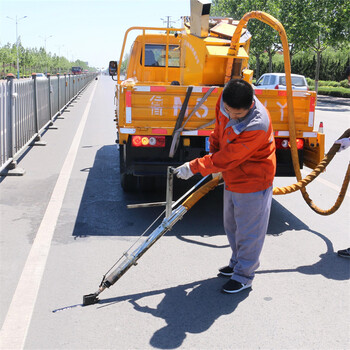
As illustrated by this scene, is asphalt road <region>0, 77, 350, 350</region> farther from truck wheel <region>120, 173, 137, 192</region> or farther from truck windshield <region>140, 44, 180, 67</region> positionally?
truck windshield <region>140, 44, 180, 67</region>

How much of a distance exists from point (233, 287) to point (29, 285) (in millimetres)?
1663

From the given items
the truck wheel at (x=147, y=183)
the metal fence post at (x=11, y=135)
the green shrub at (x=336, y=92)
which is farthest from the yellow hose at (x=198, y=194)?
the green shrub at (x=336, y=92)

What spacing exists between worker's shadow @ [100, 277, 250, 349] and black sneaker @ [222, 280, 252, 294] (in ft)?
0.11

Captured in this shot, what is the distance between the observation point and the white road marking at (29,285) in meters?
3.28

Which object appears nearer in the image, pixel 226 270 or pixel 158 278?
pixel 158 278

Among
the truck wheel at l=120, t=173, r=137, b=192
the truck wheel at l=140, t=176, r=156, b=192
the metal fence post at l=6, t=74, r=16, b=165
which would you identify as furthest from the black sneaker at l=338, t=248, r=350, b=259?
the metal fence post at l=6, t=74, r=16, b=165

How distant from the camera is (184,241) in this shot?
17.0ft

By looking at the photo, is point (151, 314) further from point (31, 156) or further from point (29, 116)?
point (29, 116)

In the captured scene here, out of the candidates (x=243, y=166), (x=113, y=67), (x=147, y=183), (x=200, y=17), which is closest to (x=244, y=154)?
(x=243, y=166)

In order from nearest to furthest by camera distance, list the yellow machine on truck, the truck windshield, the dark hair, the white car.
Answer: the dark hair
the yellow machine on truck
the truck windshield
the white car

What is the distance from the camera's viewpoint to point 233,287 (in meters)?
4.01

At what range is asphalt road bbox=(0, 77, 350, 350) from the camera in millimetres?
3340

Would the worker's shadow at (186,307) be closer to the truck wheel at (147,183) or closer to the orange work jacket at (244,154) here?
the orange work jacket at (244,154)

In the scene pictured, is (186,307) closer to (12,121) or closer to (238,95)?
(238,95)
